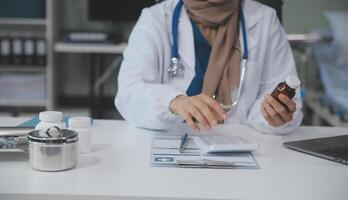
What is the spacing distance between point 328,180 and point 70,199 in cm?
46

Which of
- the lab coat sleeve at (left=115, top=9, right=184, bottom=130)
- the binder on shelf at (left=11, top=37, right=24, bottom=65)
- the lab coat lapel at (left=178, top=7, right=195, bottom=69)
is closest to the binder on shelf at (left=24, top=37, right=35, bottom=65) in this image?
the binder on shelf at (left=11, top=37, right=24, bottom=65)

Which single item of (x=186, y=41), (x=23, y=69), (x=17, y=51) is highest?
(x=186, y=41)

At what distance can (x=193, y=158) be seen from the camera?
1.02m

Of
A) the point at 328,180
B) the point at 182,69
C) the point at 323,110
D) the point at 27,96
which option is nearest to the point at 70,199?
the point at 328,180

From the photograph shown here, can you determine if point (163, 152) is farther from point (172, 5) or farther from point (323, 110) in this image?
point (323, 110)

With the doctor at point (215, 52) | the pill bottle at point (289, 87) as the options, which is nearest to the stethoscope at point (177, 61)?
the doctor at point (215, 52)

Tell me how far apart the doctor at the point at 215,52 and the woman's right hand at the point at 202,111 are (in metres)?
0.33

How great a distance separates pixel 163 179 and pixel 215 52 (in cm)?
75

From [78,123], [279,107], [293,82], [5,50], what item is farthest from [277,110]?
[5,50]

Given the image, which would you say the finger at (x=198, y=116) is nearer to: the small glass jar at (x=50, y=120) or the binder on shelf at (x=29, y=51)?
the small glass jar at (x=50, y=120)

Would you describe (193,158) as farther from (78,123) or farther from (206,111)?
(78,123)

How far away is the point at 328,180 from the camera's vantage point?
912 mm

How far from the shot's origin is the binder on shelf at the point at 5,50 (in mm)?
3131

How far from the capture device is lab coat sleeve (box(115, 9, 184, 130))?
1.25m
